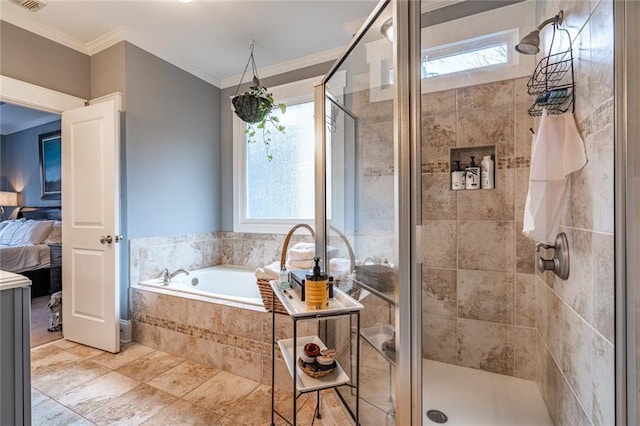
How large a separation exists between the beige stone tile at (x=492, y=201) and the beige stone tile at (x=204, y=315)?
176 cm

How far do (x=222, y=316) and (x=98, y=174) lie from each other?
5.25ft

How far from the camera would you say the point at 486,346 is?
1.76 meters

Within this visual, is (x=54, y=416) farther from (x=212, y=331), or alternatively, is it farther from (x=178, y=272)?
(x=178, y=272)

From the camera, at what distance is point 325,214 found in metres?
1.83

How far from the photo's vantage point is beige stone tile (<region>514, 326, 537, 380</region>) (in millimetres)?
1654

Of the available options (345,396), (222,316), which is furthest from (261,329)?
(345,396)

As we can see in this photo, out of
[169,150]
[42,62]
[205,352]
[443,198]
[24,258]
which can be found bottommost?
[205,352]

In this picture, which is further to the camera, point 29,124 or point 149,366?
point 29,124

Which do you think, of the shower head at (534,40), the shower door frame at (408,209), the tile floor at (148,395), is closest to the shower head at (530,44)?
the shower head at (534,40)

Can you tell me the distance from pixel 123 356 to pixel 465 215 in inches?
106

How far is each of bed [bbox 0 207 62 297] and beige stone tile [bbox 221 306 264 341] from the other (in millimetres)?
3533

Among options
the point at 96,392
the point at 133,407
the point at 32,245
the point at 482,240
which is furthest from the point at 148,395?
the point at 32,245

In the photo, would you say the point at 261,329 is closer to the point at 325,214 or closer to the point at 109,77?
the point at 325,214

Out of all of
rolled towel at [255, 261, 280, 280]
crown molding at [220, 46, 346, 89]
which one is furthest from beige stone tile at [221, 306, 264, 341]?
crown molding at [220, 46, 346, 89]
